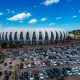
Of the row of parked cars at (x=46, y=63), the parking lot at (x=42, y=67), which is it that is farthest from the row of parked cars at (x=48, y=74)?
the row of parked cars at (x=46, y=63)

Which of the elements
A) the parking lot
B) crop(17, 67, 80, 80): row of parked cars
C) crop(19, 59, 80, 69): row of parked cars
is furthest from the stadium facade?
crop(17, 67, 80, 80): row of parked cars

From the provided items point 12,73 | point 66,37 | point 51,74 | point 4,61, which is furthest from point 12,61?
point 66,37

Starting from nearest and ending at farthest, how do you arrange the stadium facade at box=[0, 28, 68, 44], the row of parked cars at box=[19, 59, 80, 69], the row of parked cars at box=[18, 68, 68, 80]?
the row of parked cars at box=[18, 68, 68, 80], the row of parked cars at box=[19, 59, 80, 69], the stadium facade at box=[0, 28, 68, 44]

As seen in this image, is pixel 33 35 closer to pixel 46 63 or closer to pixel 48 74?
pixel 46 63

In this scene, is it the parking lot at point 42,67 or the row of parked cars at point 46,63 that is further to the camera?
the row of parked cars at point 46,63

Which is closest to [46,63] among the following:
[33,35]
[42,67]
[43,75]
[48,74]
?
[42,67]

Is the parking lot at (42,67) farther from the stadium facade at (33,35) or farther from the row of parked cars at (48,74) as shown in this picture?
the stadium facade at (33,35)

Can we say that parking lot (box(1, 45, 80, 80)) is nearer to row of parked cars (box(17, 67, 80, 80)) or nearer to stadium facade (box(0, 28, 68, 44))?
row of parked cars (box(17, 67, 80, 80))

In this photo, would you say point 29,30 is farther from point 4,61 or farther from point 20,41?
point 4,61

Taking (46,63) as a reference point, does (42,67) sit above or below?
below

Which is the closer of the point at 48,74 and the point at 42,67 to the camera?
the point at 48,74

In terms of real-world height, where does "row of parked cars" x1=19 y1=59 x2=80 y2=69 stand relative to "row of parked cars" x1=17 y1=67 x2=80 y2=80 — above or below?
above
